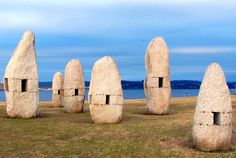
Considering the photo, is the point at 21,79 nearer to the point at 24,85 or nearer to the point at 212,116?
the point at 24,85

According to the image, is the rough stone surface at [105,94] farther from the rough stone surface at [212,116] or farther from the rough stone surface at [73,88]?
the rough stone surface at [212,116]

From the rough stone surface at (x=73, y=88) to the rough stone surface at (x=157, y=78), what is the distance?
4.71 m

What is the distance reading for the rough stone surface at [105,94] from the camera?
938 inches

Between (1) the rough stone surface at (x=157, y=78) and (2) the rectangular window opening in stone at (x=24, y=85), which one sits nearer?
(2) the rectangular window opening in stone at (x=24, y=85)

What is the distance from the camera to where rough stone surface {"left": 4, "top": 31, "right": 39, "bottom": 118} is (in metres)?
25.8

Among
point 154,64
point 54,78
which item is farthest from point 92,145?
point 54,78

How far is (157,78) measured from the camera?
29.7 m

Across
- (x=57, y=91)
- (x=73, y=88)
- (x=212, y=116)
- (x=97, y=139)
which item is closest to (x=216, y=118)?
(x=212, y=116)

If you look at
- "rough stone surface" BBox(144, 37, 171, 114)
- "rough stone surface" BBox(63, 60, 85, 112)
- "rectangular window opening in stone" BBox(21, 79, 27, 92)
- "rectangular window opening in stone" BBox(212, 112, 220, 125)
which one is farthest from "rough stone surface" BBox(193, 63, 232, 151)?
"rough stone surface" BBox(63, 60, 85, 112)

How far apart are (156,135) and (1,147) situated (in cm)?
677

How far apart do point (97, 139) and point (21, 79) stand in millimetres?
9433

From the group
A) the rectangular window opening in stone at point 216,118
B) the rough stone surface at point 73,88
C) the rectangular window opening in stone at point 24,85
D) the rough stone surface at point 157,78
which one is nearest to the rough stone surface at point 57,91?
the rough stone surface at point 73,88

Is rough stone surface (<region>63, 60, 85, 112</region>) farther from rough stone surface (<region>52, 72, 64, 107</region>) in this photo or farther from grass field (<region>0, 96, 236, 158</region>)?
rough stone surface (<region>52, 72, 64, 107</region>)

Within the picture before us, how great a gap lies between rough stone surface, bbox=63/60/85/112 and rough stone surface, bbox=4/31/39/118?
13.3 feet
